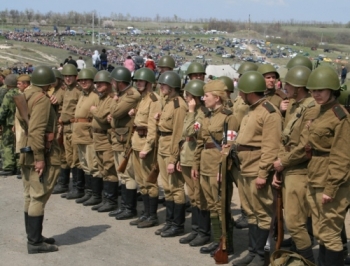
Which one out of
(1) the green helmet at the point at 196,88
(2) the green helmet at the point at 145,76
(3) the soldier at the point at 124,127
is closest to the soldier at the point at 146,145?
(2) the green helmet at the point at 145,76

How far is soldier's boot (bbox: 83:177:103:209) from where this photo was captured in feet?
32.9

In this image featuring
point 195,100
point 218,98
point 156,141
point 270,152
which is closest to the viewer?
point 270,152

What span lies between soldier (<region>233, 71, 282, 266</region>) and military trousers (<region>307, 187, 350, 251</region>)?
705 mm

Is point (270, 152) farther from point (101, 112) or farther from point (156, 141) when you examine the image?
point (101, 112)

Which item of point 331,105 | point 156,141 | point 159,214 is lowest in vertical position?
point 159,214

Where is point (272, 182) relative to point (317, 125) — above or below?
below

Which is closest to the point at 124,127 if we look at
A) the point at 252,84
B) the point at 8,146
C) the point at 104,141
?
the point at 104,141

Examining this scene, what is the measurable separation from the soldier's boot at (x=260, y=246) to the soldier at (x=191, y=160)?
114 centimetres

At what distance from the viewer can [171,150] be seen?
801 centimetres

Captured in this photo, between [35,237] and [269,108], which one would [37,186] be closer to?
[35,237]

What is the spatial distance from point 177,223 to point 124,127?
74.9 inches

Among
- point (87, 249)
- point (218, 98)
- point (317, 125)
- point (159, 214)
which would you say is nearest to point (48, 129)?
point (87, 249)

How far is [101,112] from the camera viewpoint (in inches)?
372

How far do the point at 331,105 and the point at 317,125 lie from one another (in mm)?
249
